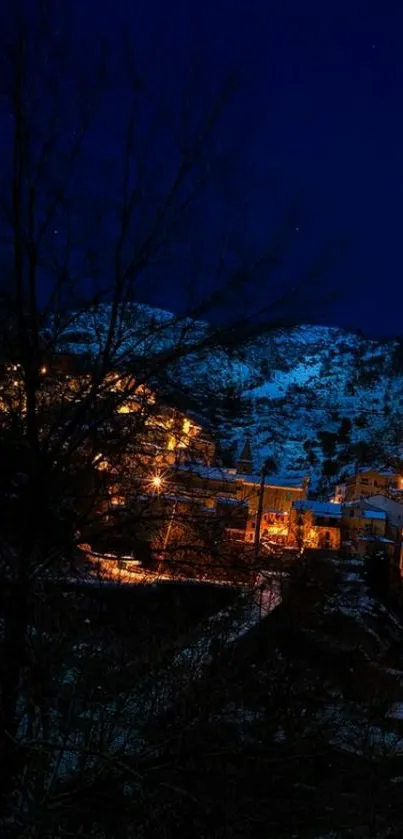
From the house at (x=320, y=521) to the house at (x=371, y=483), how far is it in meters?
5.74

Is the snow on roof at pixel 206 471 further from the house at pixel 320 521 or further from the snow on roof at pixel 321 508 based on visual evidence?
the snow on roof at pixel 321 508

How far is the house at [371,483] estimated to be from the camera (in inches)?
1364

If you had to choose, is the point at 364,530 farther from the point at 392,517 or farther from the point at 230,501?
the point at 230,501

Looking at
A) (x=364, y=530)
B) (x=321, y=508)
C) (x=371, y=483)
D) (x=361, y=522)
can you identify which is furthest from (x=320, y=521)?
(x=371, y=483)

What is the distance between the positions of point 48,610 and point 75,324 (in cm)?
186

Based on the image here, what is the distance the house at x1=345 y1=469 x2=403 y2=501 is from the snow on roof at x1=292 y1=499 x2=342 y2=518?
5499 mm

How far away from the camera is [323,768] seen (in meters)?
9.13

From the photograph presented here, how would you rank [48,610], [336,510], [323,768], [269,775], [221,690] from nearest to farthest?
[48,610] → [221,690] → [269,775] → [323,768] → [336,510]

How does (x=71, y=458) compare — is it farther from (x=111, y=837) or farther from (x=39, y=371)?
(x=111, y=837)

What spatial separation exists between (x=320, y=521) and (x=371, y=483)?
926 centimetres

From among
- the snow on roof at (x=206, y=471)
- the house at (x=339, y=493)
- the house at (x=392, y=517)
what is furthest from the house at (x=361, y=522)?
the snow on roof at (x=206, y=471)

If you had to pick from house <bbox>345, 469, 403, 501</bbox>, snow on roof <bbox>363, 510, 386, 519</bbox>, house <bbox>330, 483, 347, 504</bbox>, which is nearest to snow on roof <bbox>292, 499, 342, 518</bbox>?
snow on roof <bbox>363, 510, 386, 519</bbox>


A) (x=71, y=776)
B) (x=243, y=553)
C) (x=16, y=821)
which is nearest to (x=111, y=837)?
(x=71, y=776)

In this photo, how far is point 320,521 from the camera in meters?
27.4
